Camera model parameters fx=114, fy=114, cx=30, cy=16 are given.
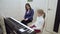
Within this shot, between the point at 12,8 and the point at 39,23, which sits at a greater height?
the point at 12,8

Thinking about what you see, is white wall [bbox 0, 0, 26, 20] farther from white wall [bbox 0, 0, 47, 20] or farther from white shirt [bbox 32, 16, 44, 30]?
white shirt [bbox 32, 16, 44, 30]

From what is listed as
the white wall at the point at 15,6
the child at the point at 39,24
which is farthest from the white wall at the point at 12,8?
the child at the point at 39,24

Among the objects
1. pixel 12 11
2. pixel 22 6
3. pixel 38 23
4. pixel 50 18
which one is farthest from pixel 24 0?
pixel 38 23

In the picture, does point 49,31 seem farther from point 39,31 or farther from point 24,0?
point 39,31

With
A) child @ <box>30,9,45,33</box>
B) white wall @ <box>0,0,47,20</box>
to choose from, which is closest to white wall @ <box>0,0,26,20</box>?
white wall @ <box>0,0,47,20</box>

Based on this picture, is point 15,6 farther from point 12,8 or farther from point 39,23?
point 39,23

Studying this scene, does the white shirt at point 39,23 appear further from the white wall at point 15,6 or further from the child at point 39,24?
the white wall at point 15,6

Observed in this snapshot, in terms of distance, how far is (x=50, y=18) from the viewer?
4.23m

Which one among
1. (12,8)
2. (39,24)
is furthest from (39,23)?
(12,8)

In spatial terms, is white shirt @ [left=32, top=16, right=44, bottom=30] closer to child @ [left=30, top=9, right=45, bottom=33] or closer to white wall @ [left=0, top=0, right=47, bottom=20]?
child @ [left=30, top=9, right=45, bottom=33]

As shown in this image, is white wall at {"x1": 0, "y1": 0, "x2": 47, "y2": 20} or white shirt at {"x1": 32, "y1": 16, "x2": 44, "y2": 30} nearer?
white shirt at {"x1": 32, "y1": 16, "x2": 44, "y2": 30}

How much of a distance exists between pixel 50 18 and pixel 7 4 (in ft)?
5.64

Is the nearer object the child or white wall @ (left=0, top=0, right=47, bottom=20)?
the child

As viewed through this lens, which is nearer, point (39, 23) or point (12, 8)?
point (39, 23)
